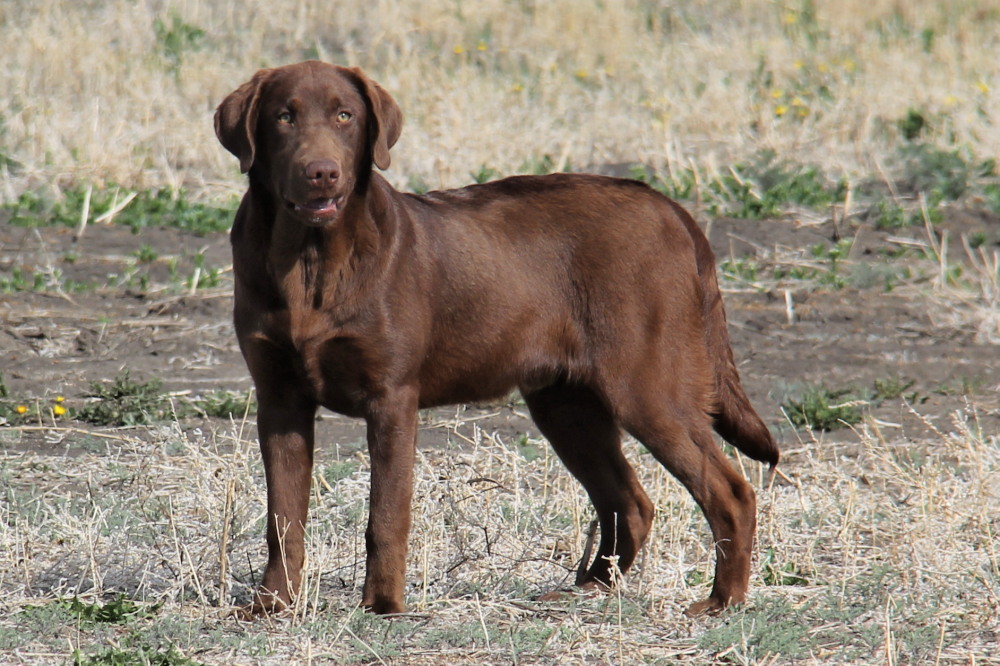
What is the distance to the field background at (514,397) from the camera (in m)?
4.39

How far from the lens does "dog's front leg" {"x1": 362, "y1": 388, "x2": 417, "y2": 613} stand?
4.25m

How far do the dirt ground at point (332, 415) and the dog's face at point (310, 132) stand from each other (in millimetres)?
2375

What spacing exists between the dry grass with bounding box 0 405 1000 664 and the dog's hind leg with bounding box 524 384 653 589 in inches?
4.8

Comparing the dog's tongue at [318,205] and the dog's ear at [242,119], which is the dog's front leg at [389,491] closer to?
the dog's tongue at [318,205]

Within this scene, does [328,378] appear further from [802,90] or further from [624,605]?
[802,90]

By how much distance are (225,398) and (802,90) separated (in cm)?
754

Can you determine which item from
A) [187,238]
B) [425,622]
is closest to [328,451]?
[425,622]

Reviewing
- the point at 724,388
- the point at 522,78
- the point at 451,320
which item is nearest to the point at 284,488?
the point at 451,320

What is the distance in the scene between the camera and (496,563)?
488cm

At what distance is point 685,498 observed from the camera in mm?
5496

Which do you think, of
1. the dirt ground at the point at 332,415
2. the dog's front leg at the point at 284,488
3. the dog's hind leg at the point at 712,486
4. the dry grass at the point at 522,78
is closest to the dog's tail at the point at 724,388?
the dog's hind leg at the point at 712,486

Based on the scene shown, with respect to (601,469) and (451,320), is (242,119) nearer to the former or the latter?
(451,320)

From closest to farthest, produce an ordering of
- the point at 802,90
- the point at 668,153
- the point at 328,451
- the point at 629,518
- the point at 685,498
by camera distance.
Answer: the point at 629,518 < the point at 685,498 < the point at 328,451 < the point at 668,153 < the point at 802,90

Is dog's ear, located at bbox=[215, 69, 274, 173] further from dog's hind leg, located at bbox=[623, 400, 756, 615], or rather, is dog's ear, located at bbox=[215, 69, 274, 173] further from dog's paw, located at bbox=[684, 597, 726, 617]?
dog's paw, located at bbox=[684, 597, 726, 617]
